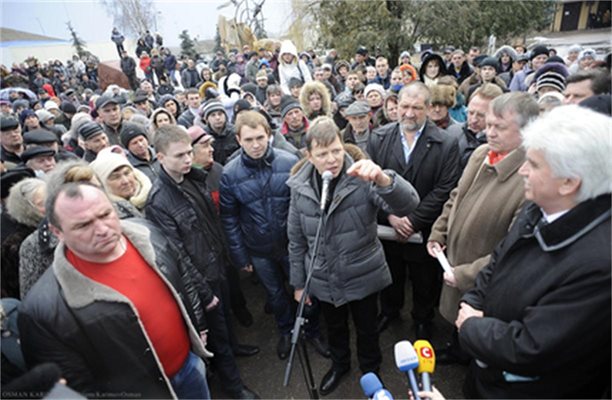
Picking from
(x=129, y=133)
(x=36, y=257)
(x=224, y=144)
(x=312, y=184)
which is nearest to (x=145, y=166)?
(x=129, y=133)

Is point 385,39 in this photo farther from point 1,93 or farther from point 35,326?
point 35,326

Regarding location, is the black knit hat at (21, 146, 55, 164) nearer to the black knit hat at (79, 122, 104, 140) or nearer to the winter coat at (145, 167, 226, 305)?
the black knit hat at (79, 122, 104, 140)

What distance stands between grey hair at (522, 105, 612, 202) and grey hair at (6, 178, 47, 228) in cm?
317

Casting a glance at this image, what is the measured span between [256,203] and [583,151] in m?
2.43

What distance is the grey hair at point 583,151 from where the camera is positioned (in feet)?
4.81

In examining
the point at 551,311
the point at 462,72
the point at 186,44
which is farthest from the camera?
the point at 186,44

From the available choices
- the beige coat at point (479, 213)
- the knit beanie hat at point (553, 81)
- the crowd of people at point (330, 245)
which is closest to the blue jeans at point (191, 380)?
the crowd of people at point (330, 245)

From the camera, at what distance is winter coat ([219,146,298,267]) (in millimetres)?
3217

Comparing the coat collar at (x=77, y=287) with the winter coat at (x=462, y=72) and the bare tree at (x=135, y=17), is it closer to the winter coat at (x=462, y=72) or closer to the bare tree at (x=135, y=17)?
the winter coat at (x=462, y=72)

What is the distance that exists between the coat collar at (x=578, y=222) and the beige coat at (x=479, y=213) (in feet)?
2.37

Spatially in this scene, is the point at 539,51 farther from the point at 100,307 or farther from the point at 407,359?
the point at 100,307

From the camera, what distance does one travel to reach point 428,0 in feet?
53.6

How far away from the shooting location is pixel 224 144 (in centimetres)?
484

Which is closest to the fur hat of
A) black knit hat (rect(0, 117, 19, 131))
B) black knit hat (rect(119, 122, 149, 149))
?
black knit hat (rect(119, 122, 149, 149))
